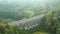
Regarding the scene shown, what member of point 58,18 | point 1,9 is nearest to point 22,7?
point 1,9

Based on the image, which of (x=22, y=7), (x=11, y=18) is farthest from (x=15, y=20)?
(x=22, y=7)

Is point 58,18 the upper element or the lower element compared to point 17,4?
lower

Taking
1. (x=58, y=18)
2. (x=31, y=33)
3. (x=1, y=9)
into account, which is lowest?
(x=31, y=33)

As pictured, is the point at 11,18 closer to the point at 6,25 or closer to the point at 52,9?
the point at 6,25

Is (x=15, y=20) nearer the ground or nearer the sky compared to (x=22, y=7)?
nearer the ground

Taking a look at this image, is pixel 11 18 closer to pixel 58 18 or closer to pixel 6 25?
pixel 6 25
